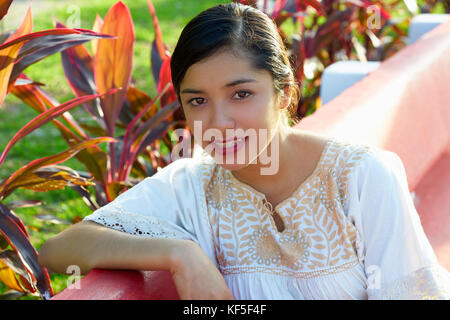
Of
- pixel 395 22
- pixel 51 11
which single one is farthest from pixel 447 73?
pixel 51 11

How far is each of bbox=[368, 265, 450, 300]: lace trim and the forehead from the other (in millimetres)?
596

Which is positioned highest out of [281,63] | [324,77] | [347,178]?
[281,63]

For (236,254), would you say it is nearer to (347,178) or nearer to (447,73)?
(347,178)

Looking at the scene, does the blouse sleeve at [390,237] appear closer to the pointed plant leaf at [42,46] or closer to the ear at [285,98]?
the ear at [285,98]

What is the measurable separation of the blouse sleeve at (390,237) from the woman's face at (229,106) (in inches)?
10.7

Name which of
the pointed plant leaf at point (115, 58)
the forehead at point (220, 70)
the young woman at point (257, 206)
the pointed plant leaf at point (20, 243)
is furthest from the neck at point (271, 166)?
the pointed plant leaf at point (115, 58)

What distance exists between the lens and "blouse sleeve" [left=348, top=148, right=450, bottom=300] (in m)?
1.40

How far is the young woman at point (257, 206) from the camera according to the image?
1.41 metres

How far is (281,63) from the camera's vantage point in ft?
5.14

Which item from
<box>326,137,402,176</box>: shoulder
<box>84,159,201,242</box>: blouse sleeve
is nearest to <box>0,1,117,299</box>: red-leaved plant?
<box>84,159,201,242</box>: blouse sleeve

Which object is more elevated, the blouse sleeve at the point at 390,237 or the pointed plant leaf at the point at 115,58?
the pointed plant leaf at the point at 115,58

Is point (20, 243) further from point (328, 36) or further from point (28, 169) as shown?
point (328, 36)

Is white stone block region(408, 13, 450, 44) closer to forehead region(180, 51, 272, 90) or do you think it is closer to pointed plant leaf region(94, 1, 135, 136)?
pointed plant leaf region(94, 1, 135, 136)
